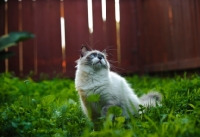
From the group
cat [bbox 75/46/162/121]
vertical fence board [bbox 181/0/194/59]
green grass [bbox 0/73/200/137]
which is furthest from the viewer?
vertical fence board [bbox 181/0/194/59]

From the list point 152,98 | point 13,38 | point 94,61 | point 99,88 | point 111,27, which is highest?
point 111,27

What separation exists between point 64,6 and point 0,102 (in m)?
3.54

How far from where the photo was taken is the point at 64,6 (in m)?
6.42

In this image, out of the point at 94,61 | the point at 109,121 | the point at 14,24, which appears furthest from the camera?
the point at 14,24

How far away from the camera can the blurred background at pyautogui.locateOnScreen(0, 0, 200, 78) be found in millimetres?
6219

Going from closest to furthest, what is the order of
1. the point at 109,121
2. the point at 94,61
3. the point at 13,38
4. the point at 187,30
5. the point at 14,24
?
the point at 13,38, the point at 109,121, the point at 94,61, the point at 187,30, the point at 14,24

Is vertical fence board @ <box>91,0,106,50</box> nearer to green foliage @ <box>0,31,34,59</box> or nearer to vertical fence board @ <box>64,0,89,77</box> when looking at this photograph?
vertical fence board @ <box>64,0,89,77</box>

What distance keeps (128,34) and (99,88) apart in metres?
4.03

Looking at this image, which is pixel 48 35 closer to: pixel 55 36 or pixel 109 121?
pixel 55 36

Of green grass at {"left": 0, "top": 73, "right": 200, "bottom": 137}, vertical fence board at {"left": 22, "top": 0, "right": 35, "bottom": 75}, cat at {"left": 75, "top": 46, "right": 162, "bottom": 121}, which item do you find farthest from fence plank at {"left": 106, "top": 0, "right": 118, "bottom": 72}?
cat at {"left": 75, "top": 46, "right": 162, "bottom": 121}

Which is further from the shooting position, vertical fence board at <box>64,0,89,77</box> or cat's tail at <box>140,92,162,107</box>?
vertical fence board at <box>64,0,89,77</box>

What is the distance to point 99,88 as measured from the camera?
2.57 metres

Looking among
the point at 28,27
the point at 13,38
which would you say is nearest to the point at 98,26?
the point at 28,27

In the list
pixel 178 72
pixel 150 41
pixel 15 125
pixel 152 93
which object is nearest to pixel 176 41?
pixel 178 72
